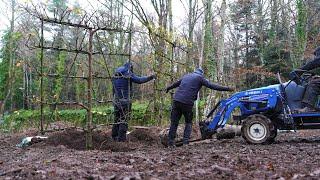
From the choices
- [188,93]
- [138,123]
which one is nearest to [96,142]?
[188,93]

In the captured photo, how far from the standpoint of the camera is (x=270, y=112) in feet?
33.0

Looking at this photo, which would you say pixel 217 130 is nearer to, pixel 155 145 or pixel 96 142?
pixel 155 145

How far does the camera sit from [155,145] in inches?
412

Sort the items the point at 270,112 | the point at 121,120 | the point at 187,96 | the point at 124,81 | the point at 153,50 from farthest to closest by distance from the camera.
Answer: the point at 153,50 < the point at 124,81 < the point at 121,120 < the point at 270,112 < the point at 187,96

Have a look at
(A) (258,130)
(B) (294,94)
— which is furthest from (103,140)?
(B) (294,94)

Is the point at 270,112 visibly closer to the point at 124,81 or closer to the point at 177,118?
the point at 177,118

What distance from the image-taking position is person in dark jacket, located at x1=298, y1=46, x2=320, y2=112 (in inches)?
378

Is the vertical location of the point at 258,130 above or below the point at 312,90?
below

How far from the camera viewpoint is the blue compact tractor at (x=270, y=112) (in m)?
9.79

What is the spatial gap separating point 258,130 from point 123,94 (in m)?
3.16

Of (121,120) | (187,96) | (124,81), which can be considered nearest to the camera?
(187,96)

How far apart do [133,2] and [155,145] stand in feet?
22.1

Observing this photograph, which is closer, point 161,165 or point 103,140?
point 161,165

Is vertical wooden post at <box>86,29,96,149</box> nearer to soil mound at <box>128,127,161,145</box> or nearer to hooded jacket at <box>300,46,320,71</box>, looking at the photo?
soil mound at <box>128,127,161,145</box>
